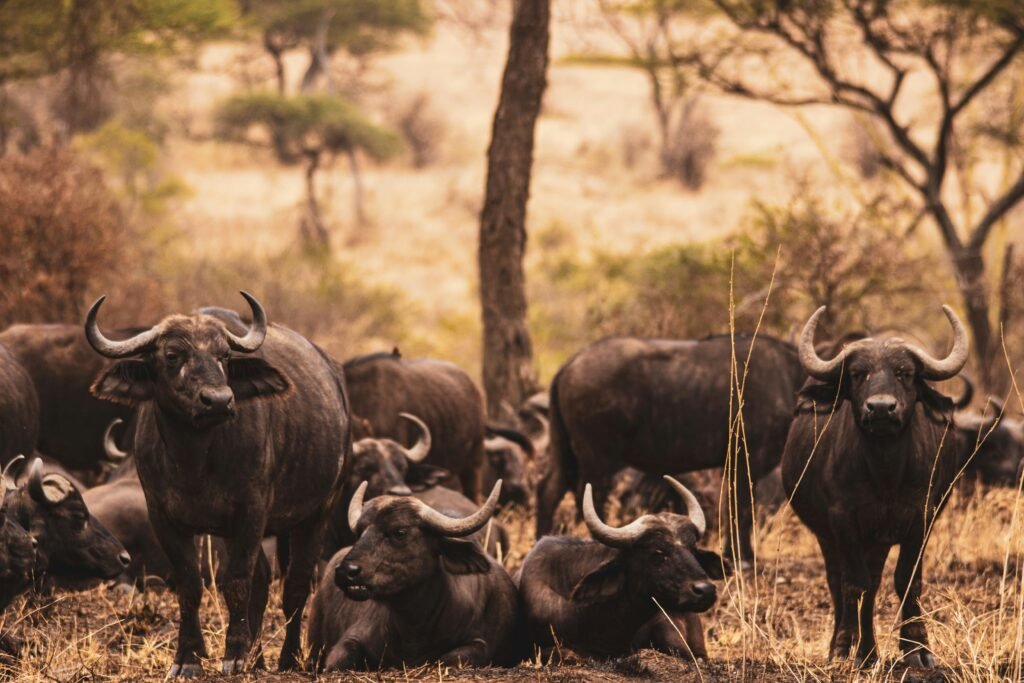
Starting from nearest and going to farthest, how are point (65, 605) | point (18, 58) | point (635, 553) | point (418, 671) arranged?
point (418, 671), point (635, 553), point (65, 605), point (18, 58)

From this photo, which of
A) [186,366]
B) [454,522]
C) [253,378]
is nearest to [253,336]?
[253,378]

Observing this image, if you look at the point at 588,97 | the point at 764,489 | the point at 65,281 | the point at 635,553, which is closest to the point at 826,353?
the point at 764,489

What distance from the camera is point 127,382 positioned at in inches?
246

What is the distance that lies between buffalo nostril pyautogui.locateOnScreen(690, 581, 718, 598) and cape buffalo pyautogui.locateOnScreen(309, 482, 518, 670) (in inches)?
35.0

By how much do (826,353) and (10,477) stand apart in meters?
4.77

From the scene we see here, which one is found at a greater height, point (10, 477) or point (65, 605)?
point (10, 477)

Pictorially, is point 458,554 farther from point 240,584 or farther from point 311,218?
point 311,218

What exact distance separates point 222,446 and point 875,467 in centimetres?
277

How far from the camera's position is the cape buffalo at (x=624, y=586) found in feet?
21.5

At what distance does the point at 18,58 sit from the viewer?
846 inches

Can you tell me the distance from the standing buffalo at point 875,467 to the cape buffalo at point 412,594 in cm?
146

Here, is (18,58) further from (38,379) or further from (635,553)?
(635,553)

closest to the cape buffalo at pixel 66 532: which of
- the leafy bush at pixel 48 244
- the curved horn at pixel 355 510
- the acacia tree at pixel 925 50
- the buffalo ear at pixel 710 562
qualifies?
the curved horn at pixel 355 510

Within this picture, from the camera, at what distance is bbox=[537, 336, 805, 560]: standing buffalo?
1067 centimetres
